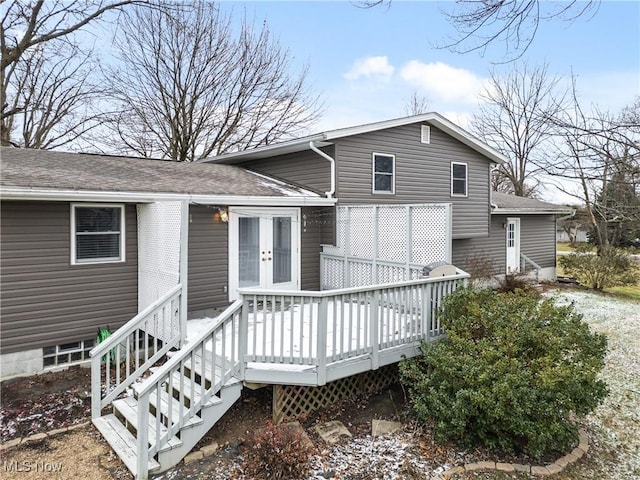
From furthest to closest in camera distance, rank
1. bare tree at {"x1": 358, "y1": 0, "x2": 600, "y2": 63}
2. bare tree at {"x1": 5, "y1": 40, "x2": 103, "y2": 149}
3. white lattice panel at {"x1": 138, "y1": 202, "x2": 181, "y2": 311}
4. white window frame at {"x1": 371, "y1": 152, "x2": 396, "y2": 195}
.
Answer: bare tree at {"x1": 5, "y1": 40, "x2": 103, "y2": 149}
white window frame at {"x1": 371, "y1": 152, "x2": 396, "y2": 195}
white lattice panel at {"x1": 138, "y1": 202, "x2": 181, "y2": 311}
bare tree at {"x1": 358, "y1": 0, "x2": 600, "y2": 63}

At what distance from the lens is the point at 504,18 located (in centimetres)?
364

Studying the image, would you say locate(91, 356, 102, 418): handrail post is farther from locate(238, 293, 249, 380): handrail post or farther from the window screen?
the window screen

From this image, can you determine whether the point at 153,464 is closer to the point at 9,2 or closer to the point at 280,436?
the point at 280,436

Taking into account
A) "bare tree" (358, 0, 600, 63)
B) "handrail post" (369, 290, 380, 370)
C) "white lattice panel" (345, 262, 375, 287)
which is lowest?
"handrail post" (369, 290, 380, 370)

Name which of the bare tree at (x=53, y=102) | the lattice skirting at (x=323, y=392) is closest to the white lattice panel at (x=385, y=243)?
the lattice skirting at (x=323, y=392)

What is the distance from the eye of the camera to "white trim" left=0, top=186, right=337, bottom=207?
5.68 metres

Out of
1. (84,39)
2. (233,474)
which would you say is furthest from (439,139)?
(84,39)

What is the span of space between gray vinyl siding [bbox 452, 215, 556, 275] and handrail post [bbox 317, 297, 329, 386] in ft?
30.6

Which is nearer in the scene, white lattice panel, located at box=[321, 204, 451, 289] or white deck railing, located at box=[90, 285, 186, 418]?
white deck railing, located at box=[90, 285, 186, 418]

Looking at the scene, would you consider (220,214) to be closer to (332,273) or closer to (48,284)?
(332,273)

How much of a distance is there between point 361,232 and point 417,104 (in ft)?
65.1

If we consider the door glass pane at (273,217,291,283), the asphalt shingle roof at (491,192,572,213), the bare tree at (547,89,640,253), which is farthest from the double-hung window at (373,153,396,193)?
the asphalt shingle roof at (491,192,572,213)

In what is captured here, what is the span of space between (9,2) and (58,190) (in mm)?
10674

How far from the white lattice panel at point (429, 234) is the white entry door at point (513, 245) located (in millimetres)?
9341
